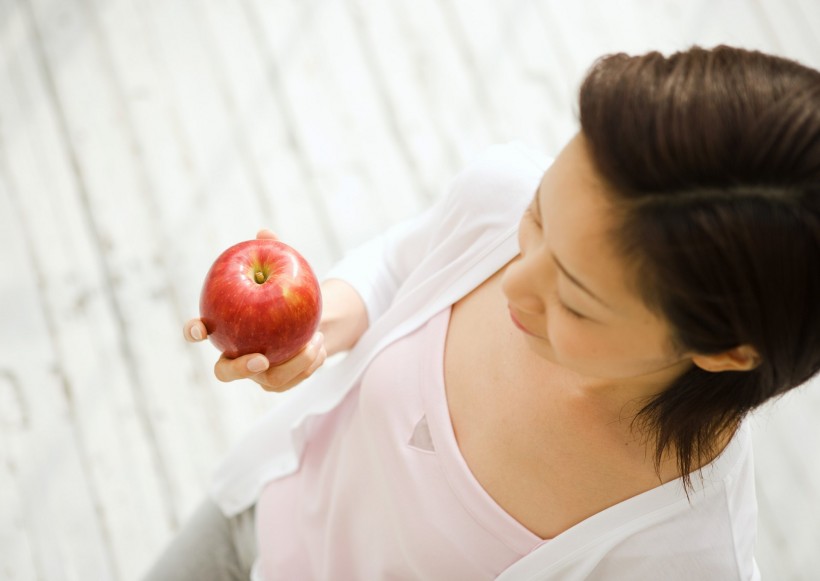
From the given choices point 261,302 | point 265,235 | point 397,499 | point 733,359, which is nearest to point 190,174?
point 265,235

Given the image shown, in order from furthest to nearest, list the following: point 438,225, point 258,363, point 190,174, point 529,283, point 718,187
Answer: point 190,174 → point 438,225 → point 258,363 → point 529,283 → point 718,187

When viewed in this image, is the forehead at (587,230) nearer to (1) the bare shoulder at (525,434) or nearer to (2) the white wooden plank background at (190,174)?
(1) the bare shoulder at (525,434)

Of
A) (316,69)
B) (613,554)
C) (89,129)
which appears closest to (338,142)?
(316,69)

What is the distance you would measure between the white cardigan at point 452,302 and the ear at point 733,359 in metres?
0.16

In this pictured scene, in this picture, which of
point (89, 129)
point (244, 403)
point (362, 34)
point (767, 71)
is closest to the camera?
point (767, 71)

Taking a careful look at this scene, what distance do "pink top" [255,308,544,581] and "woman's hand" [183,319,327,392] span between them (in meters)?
0.07

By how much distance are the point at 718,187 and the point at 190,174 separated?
4.78ft

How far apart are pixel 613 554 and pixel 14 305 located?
1384 millimetres

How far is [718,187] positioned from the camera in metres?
0.56

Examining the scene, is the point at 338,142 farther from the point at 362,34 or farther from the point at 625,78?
the point at 625,78

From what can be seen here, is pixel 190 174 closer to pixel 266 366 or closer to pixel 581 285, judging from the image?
pixel 266 366

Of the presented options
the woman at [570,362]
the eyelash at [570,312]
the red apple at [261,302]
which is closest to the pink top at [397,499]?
the woman at [570,362]

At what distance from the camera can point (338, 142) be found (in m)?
1.87

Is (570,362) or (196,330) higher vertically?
(196,330)
